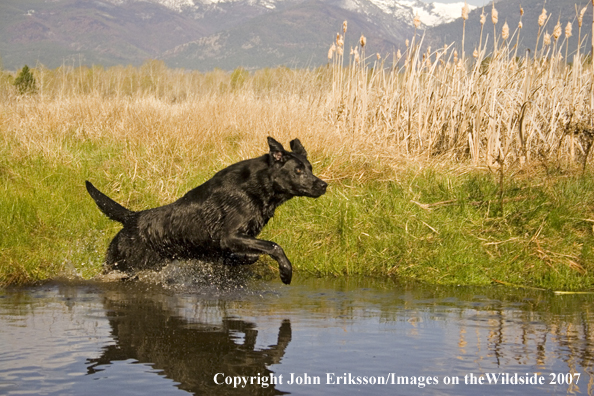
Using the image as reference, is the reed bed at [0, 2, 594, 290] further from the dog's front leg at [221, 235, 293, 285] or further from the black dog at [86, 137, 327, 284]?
the dog's front leg at [221, 235, 293, 285]

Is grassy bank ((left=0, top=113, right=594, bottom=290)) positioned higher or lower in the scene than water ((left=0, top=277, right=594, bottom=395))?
higher

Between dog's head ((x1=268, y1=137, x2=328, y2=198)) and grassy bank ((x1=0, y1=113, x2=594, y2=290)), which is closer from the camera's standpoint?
dog's head ((x1=268, y1=137, x2=328, y2=198))

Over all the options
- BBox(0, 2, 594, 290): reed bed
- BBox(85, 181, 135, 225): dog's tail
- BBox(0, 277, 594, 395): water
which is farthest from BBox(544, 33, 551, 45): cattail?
BBox(85, 181, 135, 225): dog's tail

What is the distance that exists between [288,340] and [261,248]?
185cm

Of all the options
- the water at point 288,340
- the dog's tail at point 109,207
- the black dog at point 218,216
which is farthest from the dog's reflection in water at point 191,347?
the dog's tail at point 109,207

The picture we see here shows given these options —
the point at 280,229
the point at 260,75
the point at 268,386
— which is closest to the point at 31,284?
the point at 280,229

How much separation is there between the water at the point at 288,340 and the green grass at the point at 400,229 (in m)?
0.54

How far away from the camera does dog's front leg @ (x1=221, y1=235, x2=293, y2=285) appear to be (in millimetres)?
5906

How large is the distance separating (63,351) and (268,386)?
4.41 ft

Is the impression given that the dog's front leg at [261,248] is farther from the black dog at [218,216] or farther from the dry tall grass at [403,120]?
the dry tall grass at [403,120]

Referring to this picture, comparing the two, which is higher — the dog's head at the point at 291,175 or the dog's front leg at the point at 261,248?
the dog's head at the point at 291,175

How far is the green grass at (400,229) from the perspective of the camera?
21.8 feet

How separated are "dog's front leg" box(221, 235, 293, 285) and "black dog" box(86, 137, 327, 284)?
0.01 metres

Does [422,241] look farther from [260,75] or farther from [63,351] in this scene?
[260,75]
